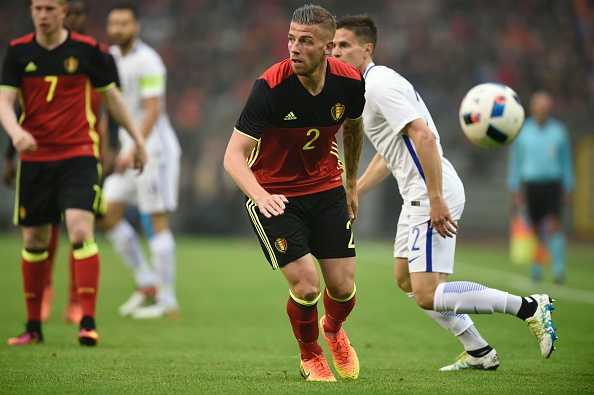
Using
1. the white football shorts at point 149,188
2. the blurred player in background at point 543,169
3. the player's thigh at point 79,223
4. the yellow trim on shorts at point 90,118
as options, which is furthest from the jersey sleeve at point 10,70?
the blurred player in background at point 543,169

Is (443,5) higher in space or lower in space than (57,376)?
higher

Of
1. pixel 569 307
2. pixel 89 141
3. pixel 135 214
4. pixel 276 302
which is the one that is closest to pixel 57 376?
pixel 89 141

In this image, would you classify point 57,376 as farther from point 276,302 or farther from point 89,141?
point 276,302

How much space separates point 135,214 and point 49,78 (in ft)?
43.8

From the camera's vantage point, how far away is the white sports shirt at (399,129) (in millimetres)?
5684

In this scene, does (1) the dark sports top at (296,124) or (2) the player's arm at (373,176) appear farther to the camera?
(2) the player's arm at (373,176)

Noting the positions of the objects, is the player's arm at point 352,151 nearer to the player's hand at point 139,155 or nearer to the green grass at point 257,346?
the green grass at point 257,346

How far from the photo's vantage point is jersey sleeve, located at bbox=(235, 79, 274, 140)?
507 cm

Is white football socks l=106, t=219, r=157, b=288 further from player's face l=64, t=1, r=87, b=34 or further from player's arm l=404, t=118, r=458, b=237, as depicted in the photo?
player's arm l=404, t=118, r=458, b=237

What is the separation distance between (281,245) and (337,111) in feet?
3.01

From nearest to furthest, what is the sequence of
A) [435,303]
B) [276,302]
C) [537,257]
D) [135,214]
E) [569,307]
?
1. [435,303]
2. [569,307]
3. [276,302]
4. [537,257]
5. [135,214]

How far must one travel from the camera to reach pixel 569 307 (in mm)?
10094

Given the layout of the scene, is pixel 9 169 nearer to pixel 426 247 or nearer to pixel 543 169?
pixel 426 247

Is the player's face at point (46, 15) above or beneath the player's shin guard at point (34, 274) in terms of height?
above
